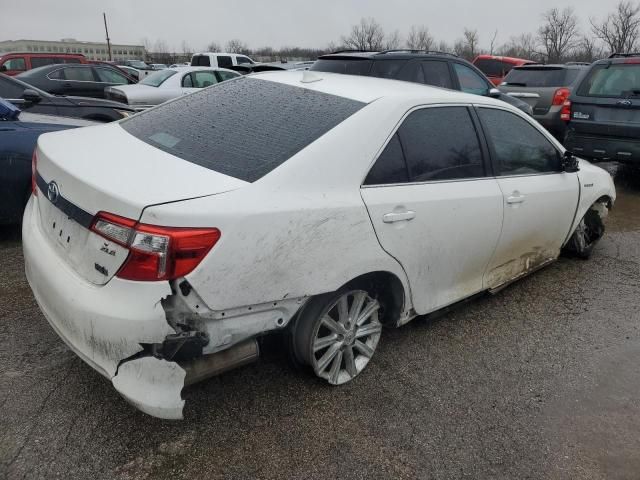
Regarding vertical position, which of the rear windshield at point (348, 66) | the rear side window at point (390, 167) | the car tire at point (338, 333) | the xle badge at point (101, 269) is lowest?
the car tire at point (338, 333)

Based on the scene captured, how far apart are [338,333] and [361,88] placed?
1344mm

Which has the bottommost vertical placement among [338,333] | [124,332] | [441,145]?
[338,333]

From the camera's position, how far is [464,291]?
3.26 m

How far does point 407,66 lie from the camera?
22.1 feet

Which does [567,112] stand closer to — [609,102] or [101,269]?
[609,102]

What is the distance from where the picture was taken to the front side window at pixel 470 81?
24.7 feet

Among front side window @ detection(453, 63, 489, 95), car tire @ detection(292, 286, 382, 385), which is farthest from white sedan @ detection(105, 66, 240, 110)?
car tire @ detection(292, 286, 382, 385)

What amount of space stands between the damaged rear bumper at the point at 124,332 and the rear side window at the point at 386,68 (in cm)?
522

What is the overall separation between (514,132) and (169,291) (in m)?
2.64

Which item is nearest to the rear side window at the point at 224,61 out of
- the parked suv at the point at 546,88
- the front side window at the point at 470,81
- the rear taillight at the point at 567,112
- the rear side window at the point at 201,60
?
the rear side window at the point at 201,60

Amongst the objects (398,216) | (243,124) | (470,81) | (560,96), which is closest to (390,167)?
(398,216)

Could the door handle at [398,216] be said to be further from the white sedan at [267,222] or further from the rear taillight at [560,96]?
the rear taillight at [560,96]

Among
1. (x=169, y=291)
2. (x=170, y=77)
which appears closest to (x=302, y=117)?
(x=169, y=291)

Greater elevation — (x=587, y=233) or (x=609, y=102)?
(x=609, y=102)
